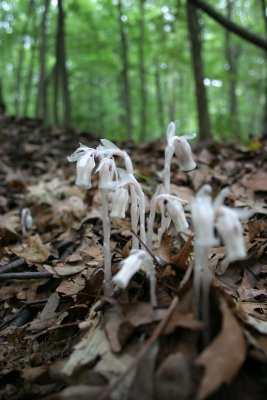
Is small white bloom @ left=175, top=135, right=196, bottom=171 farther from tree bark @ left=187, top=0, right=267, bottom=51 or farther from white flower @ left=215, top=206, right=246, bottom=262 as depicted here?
tree bark @ left=187, top=0, right=267, bottom=51

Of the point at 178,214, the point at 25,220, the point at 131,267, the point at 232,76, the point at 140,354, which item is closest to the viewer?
the point at 140,354

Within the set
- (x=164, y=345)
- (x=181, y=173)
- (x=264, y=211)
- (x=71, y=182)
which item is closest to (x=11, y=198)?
(x=71, y=182)

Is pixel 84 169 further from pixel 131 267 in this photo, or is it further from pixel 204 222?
pixel 204 222

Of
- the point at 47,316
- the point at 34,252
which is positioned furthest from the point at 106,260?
the point at 34,252

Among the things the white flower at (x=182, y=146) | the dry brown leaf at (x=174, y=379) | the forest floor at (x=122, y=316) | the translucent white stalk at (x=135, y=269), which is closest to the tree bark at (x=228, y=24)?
the forest floor at (x=122, y=316)

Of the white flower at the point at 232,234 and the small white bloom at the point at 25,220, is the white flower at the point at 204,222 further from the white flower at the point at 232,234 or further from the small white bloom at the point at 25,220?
the small white bloom at the point at 25,220

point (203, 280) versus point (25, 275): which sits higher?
point (203, 280)
